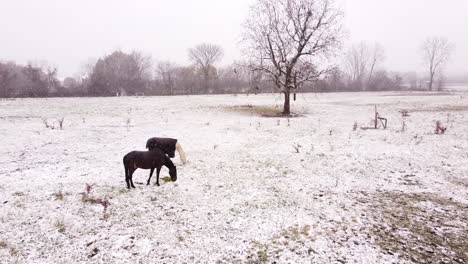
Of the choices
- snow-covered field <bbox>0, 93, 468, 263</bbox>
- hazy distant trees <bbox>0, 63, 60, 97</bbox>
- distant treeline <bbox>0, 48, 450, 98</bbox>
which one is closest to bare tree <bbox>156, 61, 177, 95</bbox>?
distant treeline <bbox>0, 48, 450, 98</bbox>

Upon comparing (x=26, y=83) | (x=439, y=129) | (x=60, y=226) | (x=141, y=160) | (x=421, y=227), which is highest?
(x=26, y=83)

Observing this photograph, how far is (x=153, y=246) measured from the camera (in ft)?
17.7

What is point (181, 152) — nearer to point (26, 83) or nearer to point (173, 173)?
point (173, 173)

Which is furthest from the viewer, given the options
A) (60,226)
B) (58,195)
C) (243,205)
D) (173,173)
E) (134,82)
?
(134,82)

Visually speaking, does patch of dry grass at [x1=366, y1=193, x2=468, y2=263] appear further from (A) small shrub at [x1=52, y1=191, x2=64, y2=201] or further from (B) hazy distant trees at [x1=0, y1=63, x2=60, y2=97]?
(B) hazy distant trees at [x1=0, y1=63, x2=60, y2=97]

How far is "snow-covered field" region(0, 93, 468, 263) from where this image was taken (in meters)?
5.27

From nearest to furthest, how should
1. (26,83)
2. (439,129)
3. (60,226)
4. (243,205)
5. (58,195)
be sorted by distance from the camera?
(60,226) < (243,205) < (58,195) < (439,129) < (26,83)

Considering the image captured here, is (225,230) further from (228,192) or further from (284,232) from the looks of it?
→ (228,192)

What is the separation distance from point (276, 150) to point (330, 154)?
7.60 feet

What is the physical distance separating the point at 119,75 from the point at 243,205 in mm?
60282

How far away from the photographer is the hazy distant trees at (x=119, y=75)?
166 ft

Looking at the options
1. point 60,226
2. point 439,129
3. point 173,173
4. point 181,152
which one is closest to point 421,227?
point 173,173

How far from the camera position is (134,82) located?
2311 inches

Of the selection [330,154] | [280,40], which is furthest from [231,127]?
[280,40]
